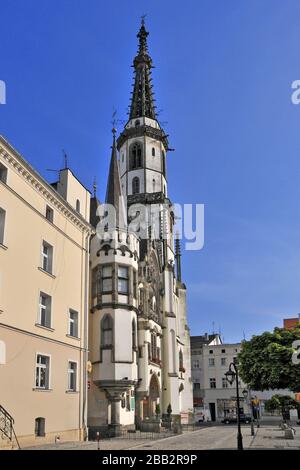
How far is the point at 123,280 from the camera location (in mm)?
37625

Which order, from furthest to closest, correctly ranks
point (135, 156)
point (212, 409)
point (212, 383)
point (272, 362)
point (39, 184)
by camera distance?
1. point (212, 383)
2. point (212, 409)
3. point (135, 156)
4. point (272, 362)
5. point (39, 184)

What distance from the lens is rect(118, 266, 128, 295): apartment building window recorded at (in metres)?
37.2

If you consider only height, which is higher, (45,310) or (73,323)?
(45,310)

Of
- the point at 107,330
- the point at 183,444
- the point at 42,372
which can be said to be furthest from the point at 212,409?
the point at 42,372

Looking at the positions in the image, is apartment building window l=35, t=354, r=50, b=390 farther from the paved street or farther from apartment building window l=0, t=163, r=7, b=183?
apartment building window l=0, t=163, r=7, b=183

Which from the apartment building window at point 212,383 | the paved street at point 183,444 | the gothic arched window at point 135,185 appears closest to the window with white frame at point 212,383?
the apartment building window at point 212,383

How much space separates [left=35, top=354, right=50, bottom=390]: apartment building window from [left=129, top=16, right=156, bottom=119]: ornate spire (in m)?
49.3

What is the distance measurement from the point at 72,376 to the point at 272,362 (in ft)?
37.4

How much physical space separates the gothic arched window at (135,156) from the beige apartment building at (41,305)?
1348 inches

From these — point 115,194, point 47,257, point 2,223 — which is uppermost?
point 115,194

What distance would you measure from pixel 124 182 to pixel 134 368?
111 feet

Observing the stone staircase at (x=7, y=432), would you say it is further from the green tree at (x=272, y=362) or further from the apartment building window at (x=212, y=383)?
the apartment building window at (x=212, y=383)

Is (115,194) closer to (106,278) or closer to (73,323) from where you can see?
(106,278)
